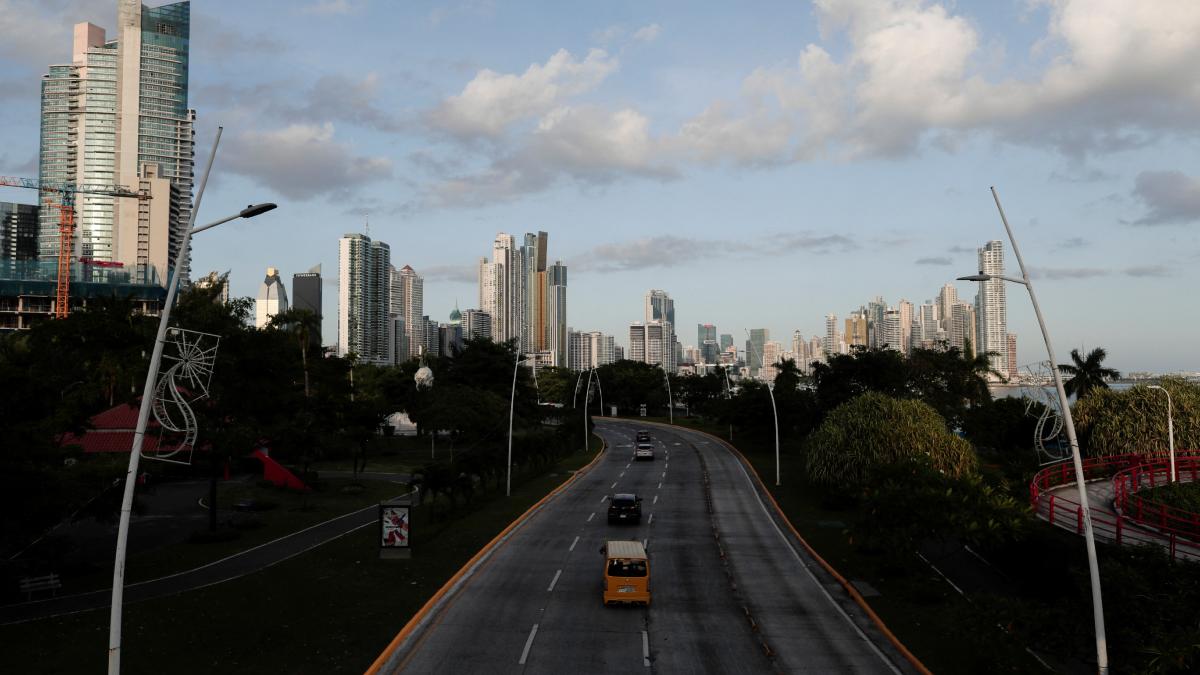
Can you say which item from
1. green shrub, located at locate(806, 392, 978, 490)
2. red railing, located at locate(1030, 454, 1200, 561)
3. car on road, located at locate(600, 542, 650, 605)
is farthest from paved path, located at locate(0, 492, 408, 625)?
red railing, located at locate(1030, 454, 1200, 561)

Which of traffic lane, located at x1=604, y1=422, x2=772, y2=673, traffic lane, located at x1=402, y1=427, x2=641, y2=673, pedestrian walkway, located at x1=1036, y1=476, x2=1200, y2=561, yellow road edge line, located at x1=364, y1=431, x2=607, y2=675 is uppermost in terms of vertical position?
pedestrian walkway, located at x1=1036, y1=476, x2=1200, y2=561

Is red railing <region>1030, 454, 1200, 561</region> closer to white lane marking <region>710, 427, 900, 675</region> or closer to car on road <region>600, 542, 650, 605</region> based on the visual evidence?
white lane marking <region>710, 427, 900, 675</region>

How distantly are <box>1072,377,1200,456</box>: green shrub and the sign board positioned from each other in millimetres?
38532

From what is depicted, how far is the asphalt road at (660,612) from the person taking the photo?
2017cm

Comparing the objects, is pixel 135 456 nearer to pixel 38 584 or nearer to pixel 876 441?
pixel 38 584

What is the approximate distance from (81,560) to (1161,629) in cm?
3564

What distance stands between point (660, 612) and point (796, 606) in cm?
464

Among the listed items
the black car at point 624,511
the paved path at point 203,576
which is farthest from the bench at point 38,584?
the black car at point 624,511

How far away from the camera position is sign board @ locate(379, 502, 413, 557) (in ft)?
104

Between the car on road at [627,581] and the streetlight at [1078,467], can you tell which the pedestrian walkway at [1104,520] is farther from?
the car on road at [627,581]

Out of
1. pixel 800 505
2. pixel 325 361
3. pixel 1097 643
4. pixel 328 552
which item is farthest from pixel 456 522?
pixel 325 361

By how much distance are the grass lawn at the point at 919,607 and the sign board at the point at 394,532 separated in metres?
17.3

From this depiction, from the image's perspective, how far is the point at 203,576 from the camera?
2980cm

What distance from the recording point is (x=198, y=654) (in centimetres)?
2019
